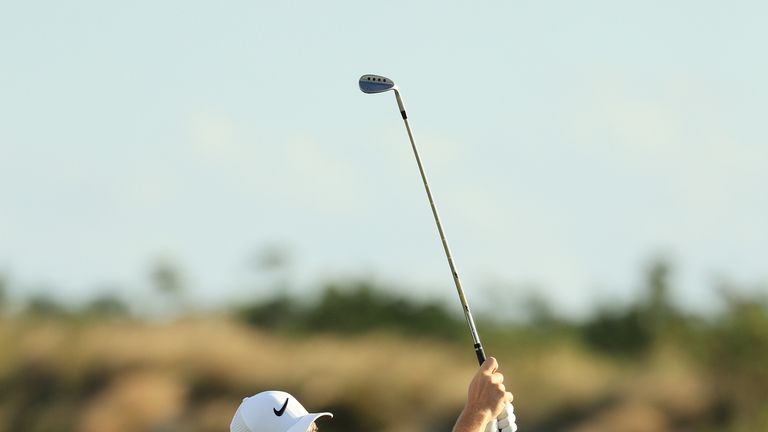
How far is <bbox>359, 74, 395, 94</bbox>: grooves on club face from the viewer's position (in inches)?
225

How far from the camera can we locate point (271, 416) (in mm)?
5031

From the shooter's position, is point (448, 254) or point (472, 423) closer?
point (472, 423)

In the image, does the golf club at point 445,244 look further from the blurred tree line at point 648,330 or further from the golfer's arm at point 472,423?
the blurred tree line at point 648,330

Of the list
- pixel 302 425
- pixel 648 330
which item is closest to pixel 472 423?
pixel 302 425

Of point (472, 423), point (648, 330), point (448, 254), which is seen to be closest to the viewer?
point (472, 423)

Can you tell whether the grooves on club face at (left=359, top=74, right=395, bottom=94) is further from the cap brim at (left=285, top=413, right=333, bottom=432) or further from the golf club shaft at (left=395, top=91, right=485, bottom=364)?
the cap brim at (left=285, top=413, right=333, bottom=432)

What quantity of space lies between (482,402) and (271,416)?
0.67m

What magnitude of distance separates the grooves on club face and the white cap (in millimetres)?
1233

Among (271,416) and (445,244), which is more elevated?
(445,244)

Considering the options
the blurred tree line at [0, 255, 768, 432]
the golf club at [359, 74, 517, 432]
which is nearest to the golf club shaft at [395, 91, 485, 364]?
the golf club at [359, 74, 517, 432]

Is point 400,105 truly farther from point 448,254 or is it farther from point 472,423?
point 472,423

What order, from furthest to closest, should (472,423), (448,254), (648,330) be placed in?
(648,330)
(448,254)
(472,423)

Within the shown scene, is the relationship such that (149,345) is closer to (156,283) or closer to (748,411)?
(156,283)

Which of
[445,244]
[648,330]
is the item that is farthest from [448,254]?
[648,330]
